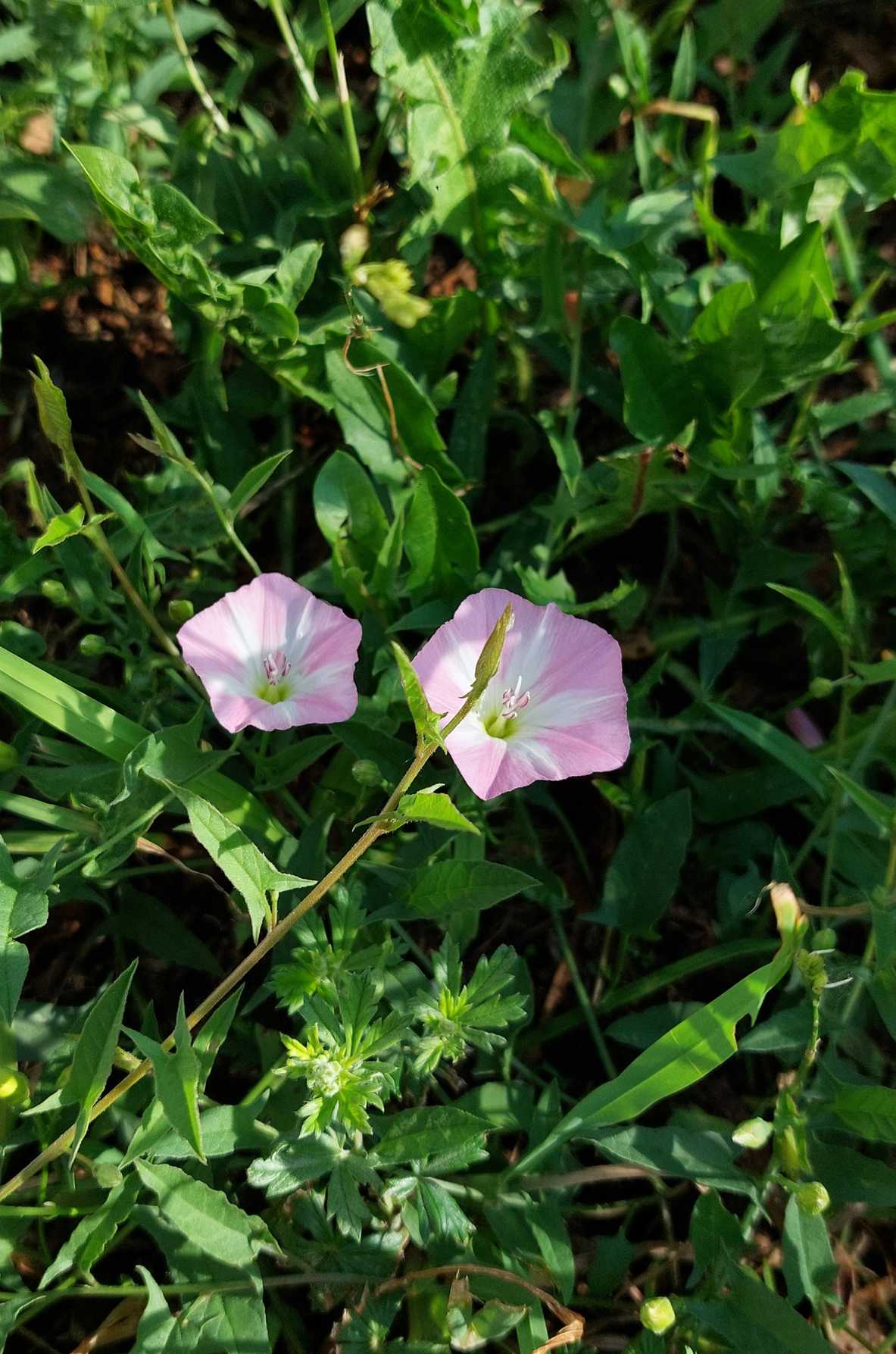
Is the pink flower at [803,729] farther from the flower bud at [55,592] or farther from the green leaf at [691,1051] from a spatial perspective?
the flower bud at [55,592]

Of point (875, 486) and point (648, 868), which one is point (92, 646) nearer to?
point (648, 868)

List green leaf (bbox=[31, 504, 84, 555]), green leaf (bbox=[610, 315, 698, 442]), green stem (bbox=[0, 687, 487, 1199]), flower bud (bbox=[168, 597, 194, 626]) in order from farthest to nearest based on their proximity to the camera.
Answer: green leaf (bbox=[610, 315, 698, 442]) < flower bud (bbox=[168, 597, 194, 626]) < green leaf (bbox=[31, 504, 84, 555]) < green stem (bbox=[0, 687, 487, 1199])

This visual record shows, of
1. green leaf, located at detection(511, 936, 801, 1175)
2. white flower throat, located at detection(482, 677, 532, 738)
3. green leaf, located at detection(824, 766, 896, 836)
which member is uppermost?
white flower throat, located at detection(482, 677, 532, 738)

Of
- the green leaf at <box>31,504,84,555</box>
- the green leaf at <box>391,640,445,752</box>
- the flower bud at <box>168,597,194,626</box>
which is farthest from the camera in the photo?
the flower bud at <box>168,597,194,626</box>

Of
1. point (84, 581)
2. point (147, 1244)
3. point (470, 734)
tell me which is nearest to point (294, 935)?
Answer: point (470, 734)

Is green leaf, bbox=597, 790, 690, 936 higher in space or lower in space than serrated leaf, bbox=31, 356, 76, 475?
lower

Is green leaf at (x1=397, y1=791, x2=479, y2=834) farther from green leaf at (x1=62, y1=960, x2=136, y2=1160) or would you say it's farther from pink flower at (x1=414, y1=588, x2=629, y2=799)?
green leaf at (x1=62, y1=960, x2=136, y2=1160)

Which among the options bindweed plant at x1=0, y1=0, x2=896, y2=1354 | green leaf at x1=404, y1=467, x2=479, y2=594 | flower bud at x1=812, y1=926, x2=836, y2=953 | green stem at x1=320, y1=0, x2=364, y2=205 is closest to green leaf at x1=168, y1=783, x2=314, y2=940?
bindweed plant at x1=0, y1=0, x2=896, y2=1354

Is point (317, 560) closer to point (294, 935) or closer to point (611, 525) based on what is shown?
point (611, 525)
